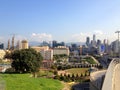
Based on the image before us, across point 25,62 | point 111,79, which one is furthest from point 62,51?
point 111,79

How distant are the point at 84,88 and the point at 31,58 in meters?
12.0

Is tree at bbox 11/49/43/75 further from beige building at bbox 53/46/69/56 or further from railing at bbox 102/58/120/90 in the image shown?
beige building at bbox 53/46/69/56

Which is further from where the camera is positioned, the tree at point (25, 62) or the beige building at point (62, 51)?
the beige building at point (62, 51)

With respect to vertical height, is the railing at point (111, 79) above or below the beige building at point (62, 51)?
below

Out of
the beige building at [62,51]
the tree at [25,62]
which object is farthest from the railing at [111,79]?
the beige building at [62,51]

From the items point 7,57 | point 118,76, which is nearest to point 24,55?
point 118,76

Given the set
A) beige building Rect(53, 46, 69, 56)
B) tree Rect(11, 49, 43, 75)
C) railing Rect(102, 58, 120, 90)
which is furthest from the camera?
beige building Rect(53, 46, 69, 56)

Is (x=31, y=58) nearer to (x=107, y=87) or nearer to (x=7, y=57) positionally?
(x=107, y=87)

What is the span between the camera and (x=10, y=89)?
25.3 meters

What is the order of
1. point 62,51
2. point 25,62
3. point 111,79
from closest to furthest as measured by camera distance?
1. point 111,79
2. point 25,62
3. point 62,51

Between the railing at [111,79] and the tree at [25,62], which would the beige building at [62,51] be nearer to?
the tree at [25,62]

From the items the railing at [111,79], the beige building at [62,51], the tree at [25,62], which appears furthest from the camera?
the beige building at [62,51]

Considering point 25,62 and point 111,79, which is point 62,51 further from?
point 111,79

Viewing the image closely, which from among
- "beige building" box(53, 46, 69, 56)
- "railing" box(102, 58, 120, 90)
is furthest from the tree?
"beige building" box(53, 46, 69, 56)
